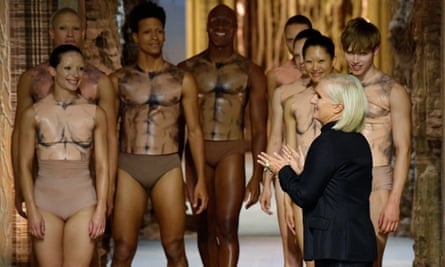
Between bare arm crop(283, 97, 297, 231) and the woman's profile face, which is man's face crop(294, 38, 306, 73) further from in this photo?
the woman's profile face

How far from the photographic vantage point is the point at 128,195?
992 cm

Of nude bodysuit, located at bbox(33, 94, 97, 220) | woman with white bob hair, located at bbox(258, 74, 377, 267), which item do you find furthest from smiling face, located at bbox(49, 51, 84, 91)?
woman with white bob hair, located at bbox(258, 74, 377, 267)

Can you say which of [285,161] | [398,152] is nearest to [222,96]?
[398,152]

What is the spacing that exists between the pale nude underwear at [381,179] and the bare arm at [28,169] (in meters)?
1.91

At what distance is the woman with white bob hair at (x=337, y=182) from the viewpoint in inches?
305

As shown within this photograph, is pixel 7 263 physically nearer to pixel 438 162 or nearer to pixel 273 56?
pixel 438 162

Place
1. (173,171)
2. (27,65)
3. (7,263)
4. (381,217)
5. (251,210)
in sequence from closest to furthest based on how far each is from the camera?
1. (381,217)
2. (173,171)
3. (7,263)
4. (27,65)
5. (251,210)

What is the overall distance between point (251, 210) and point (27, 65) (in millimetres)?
6520

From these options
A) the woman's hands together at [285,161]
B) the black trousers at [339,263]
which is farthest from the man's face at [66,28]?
the black trousers at [339,263]

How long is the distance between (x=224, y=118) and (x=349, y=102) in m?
3.13

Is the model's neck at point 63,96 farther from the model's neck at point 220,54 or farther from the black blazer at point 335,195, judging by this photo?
the black blazer at point 335,195

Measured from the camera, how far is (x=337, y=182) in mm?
7789

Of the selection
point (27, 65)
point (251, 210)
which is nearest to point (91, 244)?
point (27, 65)

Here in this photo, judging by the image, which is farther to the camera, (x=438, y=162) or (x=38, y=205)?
(x=438, y=162)
